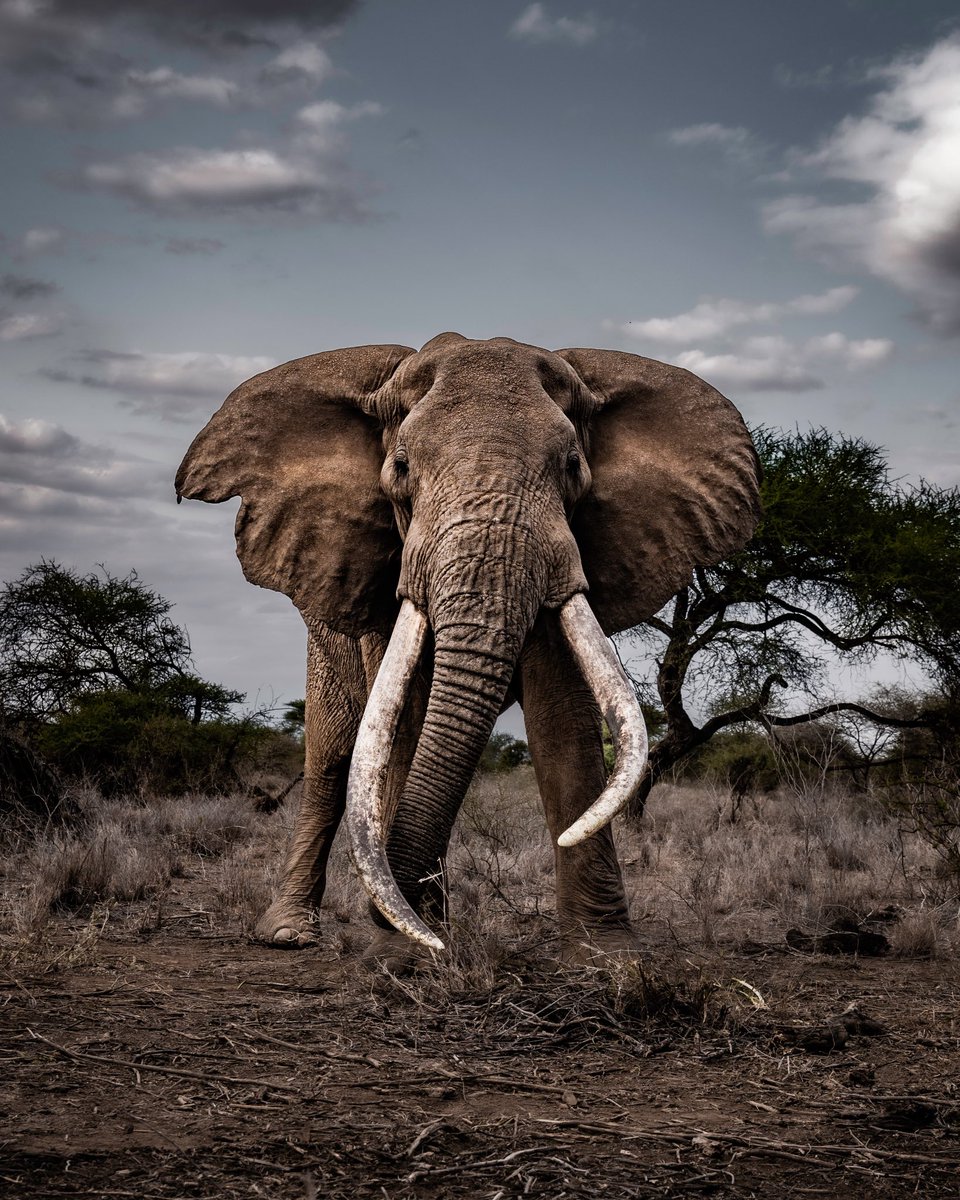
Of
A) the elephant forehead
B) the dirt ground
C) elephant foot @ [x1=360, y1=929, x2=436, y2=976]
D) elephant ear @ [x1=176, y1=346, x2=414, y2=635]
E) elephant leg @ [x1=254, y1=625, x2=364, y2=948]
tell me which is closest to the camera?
the dirt ground

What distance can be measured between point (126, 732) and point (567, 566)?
12.9 m

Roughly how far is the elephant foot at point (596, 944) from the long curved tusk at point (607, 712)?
65 centimetres

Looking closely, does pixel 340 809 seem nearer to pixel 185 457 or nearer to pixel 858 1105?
pixel 185 457

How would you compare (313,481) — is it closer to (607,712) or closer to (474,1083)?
(607,712)

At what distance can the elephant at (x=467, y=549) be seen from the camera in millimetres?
4973

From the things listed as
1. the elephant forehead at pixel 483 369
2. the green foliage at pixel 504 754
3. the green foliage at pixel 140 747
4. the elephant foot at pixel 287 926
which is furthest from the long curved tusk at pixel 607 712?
the green foliage at pixel 504 754

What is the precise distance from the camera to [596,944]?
5.60 meters

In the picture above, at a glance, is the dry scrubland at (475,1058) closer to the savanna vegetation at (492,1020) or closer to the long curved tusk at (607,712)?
the savanna vegetation at (492,1020)

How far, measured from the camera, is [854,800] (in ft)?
47.8

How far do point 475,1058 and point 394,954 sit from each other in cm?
133

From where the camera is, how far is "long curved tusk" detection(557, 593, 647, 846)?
450 centimetres

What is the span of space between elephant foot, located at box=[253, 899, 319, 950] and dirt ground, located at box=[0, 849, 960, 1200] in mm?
1094

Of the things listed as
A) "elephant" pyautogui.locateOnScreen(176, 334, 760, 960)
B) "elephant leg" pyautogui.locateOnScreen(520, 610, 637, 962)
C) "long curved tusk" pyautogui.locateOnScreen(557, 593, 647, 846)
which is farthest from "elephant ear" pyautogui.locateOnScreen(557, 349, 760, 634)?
"long curved tusk" pyautogui.locateOnScreen(557, 593, 647, 846)

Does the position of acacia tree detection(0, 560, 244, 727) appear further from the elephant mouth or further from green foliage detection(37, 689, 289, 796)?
the elephant mouth
